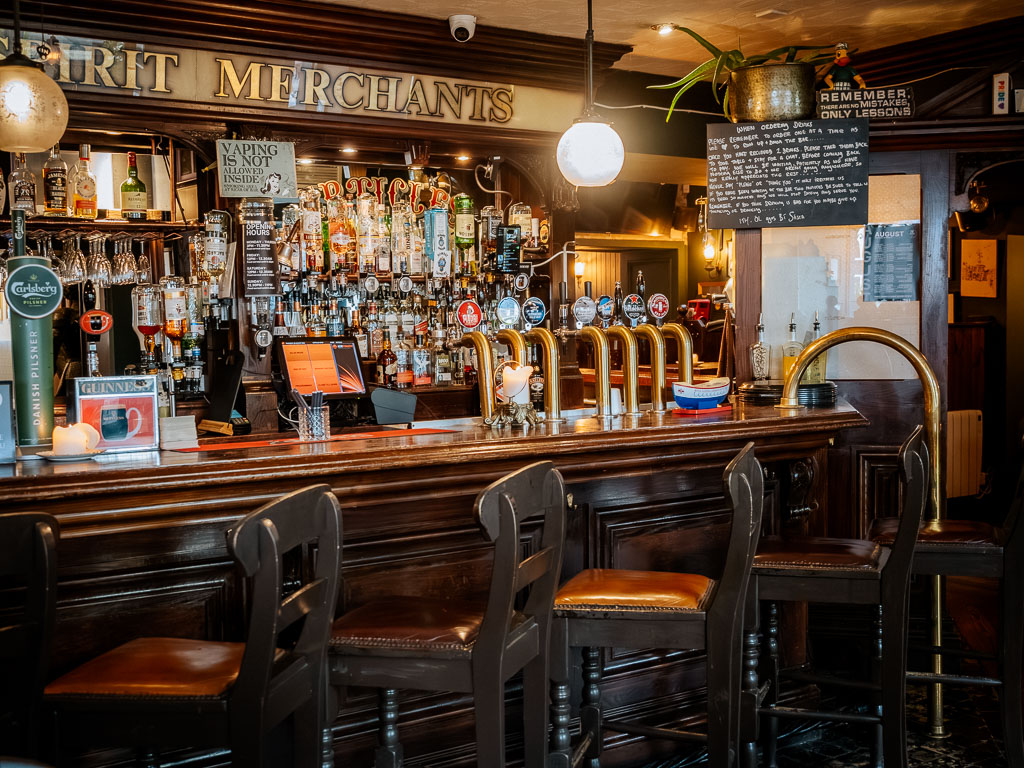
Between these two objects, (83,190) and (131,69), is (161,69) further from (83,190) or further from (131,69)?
(83,190)

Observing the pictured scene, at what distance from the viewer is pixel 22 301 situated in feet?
7.99

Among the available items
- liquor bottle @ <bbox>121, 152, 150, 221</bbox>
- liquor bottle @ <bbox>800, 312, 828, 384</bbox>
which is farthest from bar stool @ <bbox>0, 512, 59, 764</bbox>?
liquor bottle @ <bbox>121, 152, 150, 221</bbox>

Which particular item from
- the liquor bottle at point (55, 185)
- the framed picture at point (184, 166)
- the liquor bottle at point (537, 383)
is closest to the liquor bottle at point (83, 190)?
the liquor bottle at point (55, 185)

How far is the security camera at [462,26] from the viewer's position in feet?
16.1

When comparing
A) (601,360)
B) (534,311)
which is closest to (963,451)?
(534,311)

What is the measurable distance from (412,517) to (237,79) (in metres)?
3.17

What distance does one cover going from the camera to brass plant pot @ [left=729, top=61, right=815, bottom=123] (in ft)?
12.9

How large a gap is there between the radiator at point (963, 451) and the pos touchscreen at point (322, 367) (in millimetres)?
4399

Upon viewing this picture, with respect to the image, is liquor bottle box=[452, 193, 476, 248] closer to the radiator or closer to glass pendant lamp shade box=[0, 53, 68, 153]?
glass pendant lamp shade box=[0, 53, 68, 153]

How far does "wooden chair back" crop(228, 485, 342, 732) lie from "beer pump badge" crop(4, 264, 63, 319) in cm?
115

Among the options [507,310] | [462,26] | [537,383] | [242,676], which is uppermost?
[462,26]

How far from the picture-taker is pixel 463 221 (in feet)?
19.5

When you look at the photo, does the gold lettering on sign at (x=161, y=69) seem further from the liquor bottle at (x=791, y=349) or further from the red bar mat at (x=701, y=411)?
the liquor bottle at (x=791, y=349)

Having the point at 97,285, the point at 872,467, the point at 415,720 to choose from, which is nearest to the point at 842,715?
the point at 415,720
